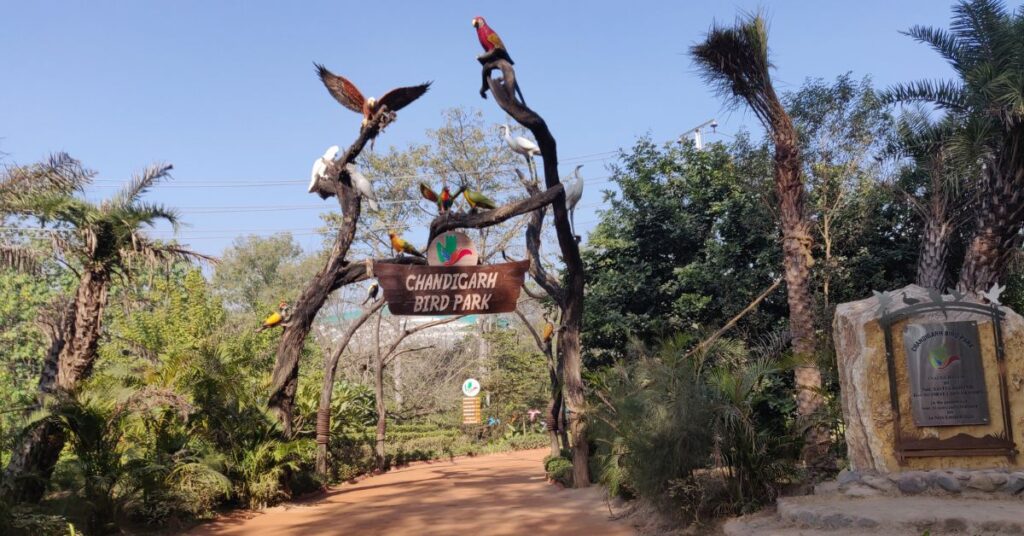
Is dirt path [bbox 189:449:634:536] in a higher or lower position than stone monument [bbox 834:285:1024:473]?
lower

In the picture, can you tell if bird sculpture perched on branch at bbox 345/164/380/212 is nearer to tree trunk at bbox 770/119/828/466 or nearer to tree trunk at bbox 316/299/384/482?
tree trunk at bbox 316/299/384/482

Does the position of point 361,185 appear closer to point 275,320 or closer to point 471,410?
point 275,320

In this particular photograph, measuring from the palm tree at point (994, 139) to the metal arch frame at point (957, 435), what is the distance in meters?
3.34

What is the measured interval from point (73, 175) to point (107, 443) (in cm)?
435

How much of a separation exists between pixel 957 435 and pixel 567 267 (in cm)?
619

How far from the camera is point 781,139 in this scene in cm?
1089

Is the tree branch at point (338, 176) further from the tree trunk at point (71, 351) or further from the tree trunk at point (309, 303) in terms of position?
the tree trunk at point (71, 351)

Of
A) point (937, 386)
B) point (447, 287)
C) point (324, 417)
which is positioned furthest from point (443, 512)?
point (937, 386)

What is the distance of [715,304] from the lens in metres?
17.2

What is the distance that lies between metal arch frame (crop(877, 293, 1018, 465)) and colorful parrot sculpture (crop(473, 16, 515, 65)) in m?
6.09

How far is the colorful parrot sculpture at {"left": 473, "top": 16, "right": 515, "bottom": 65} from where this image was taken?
11.4 m

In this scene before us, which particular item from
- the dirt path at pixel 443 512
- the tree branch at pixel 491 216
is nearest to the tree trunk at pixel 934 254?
the tree branch at pixel 491 216

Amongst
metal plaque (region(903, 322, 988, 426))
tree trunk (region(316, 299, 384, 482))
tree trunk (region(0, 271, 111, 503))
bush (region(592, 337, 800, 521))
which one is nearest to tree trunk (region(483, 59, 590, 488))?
bush (region(592, 337, 800, 521))

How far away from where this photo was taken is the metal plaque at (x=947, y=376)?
28.0 ft
